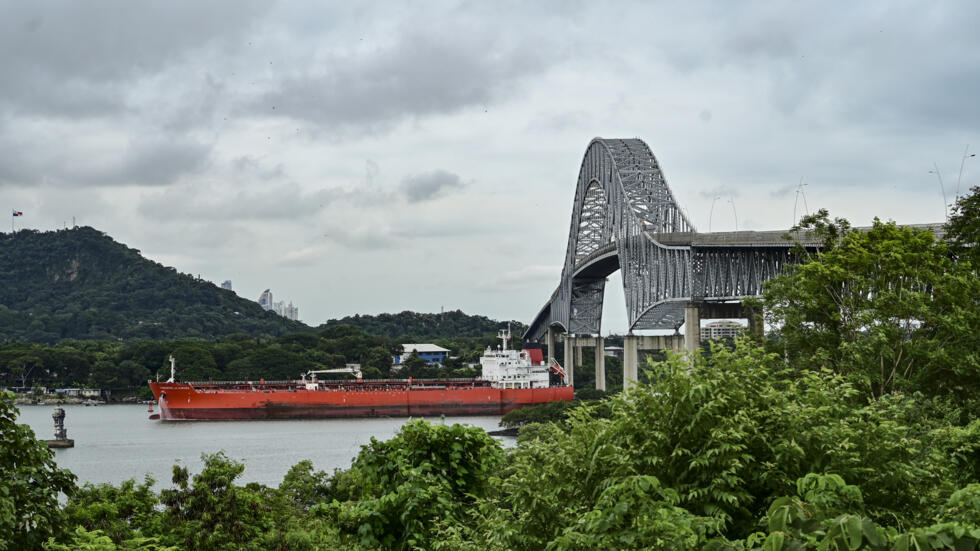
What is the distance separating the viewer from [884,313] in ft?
67.5

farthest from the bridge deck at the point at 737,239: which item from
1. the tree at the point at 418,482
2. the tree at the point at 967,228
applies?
the tree at the point at 418,482

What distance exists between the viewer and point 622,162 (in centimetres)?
7362

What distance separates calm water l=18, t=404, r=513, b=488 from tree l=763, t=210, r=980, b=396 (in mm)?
20949

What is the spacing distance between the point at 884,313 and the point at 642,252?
38.8m

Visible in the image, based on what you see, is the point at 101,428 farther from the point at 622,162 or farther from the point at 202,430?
the point at 622,162

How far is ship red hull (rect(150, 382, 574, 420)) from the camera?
7438 cm

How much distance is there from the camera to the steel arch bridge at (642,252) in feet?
154

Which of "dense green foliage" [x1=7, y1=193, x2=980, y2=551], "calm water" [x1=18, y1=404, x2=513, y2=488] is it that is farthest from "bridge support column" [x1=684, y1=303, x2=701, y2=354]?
"dense green foliage" [x1=7, y1=193, x2=980, y2=551]

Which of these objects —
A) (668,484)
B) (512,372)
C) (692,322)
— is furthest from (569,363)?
(668,484)

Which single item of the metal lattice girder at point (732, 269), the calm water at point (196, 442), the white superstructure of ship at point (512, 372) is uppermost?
the metal lattice girder at point (732, 269)

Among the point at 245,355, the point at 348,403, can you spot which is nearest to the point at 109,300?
the point at 245,355

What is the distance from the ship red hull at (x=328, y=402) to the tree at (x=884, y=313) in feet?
182

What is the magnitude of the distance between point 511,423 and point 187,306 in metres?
140

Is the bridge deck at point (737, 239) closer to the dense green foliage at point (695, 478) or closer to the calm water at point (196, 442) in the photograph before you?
the calm water at point (196, 442)
